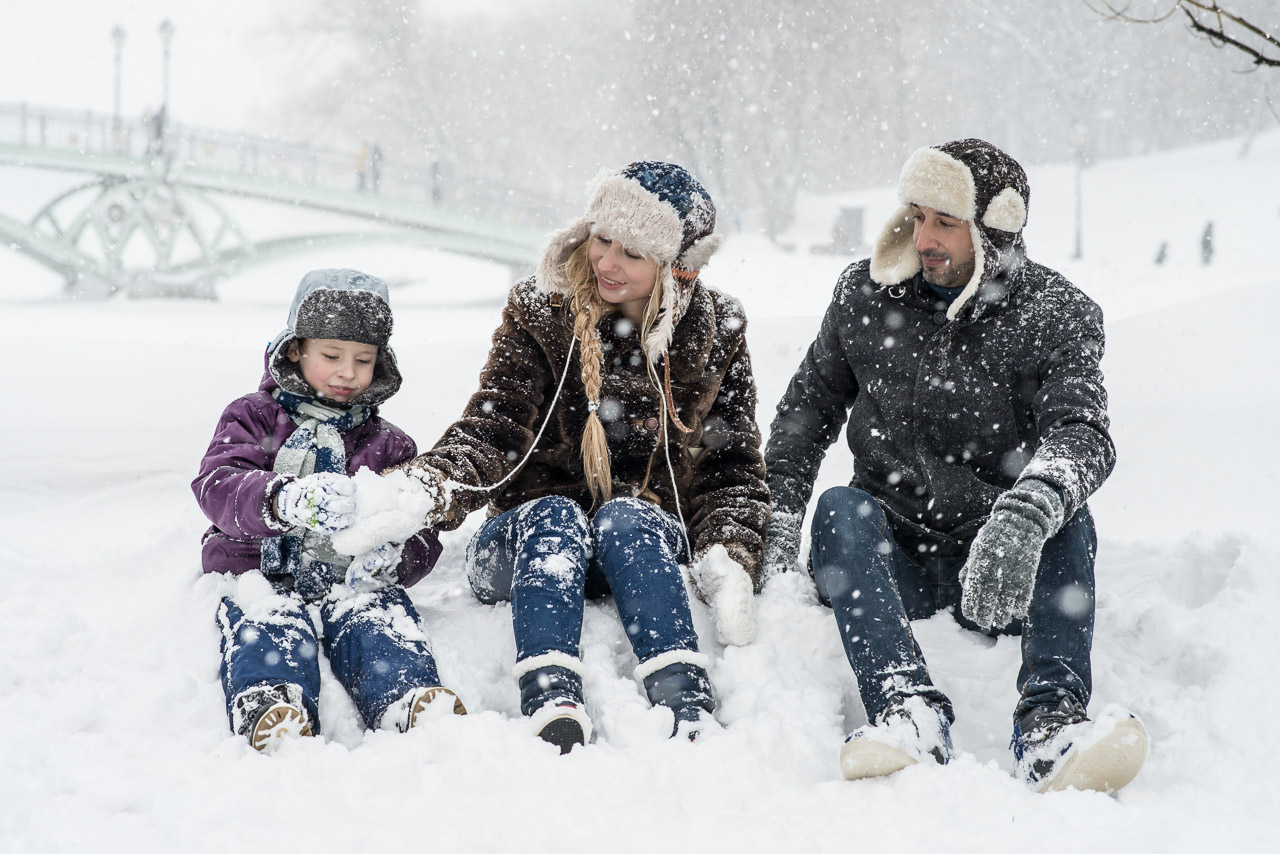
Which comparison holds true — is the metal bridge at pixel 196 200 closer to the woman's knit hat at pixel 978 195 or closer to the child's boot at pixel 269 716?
the child's boot at pixel 269 716

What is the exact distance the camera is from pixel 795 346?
6941 millimetres

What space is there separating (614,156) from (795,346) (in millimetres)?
24471

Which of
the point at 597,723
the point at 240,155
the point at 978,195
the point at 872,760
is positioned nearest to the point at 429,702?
the point at 597,723

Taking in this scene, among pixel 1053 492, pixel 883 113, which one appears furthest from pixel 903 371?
pixel 883 113

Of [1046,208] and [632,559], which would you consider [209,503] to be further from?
[1046,208]

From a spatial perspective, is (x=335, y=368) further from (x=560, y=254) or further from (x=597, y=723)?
(x=597, y=723)

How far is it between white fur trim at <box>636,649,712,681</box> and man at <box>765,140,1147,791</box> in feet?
1.21

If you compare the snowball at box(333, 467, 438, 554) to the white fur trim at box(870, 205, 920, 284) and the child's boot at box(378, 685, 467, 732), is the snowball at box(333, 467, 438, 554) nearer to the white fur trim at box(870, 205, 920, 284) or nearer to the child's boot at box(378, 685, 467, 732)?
the child's boot at box(378, 685, 467, 732)

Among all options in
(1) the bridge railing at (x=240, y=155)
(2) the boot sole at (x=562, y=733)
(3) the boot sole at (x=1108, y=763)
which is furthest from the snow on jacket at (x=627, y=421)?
(1) the bridge railing at (x=240, y=155)

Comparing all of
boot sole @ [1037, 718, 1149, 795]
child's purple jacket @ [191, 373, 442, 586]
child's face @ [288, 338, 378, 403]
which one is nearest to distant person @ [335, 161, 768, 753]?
child's purple jacket @ [191, 373, 442, 586]

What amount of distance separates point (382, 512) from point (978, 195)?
1.83 m

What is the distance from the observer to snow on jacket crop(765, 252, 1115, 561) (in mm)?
2682

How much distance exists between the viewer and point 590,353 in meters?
2.79

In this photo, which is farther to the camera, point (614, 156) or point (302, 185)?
point (614, 156)
